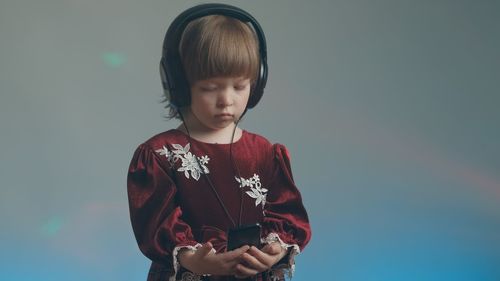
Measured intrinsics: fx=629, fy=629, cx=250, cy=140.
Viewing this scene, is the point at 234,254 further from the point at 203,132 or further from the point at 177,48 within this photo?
the point at 177,48

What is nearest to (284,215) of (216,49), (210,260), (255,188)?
(255,188)

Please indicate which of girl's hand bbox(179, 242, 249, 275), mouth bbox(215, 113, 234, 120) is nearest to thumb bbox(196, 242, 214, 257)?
girl's hand bbox(179, 242, 249, 275)

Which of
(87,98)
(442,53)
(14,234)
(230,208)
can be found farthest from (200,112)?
(442,53)

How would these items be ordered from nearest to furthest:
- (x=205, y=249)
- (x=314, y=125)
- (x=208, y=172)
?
(x=205, y=249) → (x=208, y=172) → (x=314, y=125)

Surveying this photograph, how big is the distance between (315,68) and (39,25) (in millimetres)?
946

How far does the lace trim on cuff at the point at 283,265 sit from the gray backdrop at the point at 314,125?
100 cm

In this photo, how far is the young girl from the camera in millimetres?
1106

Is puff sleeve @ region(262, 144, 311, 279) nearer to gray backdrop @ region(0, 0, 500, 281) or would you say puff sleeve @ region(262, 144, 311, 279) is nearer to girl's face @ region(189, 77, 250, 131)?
girl's face @ region(189, 77, 250, 131)

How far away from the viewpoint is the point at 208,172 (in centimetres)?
117

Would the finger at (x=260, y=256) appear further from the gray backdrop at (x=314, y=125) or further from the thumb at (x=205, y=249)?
the gray backdrop at (x=314, y=125)

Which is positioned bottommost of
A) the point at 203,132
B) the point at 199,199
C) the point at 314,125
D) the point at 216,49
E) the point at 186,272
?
the point at 186,272

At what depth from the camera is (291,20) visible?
7.27 ft

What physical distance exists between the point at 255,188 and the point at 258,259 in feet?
0.48

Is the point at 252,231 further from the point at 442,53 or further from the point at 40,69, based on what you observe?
the point at 442,53
